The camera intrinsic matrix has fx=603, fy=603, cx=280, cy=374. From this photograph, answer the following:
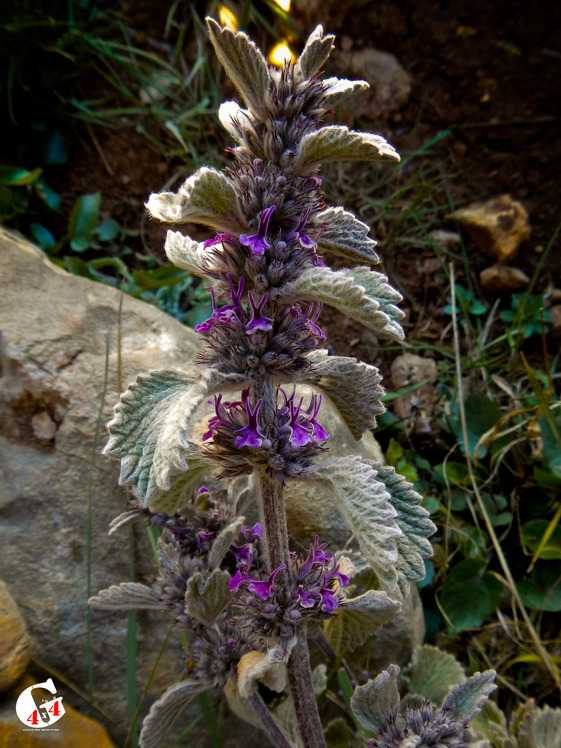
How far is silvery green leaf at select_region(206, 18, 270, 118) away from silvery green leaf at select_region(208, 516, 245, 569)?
0.72m

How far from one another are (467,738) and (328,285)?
100cm

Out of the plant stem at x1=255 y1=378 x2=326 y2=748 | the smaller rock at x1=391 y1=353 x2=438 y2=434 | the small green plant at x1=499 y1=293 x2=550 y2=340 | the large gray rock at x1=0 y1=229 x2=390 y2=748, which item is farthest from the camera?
the small green plant at x1=499 y1=293 x2=550 y2=340

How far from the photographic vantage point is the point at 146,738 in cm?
111

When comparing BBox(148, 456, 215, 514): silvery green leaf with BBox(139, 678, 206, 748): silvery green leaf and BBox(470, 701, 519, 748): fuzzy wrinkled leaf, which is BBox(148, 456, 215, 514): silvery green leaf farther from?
BBox(470, 701, 519, 748): fuzzy wrinkled leaf

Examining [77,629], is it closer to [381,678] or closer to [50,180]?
[381,678]

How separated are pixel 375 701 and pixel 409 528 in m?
0.38

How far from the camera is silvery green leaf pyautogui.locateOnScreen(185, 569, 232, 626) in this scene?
104cm

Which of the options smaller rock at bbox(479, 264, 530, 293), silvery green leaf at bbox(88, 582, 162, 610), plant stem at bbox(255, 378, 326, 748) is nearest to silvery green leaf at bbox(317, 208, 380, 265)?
plant stem at bbox(255, 378, 326, 748)

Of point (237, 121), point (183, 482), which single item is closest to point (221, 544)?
point (183, 482)

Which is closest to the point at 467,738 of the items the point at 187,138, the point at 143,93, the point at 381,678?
the point at 381,678

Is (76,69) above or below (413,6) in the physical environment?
below

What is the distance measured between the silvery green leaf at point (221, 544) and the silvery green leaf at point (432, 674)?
0.65 m

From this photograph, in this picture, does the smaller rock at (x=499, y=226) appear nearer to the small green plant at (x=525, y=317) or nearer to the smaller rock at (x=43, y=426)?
the small green plant at (x=525, y=317)

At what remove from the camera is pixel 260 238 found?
2.99ft
